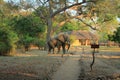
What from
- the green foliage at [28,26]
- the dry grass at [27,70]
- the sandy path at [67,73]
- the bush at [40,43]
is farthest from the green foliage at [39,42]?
the sandy path at [67,73]

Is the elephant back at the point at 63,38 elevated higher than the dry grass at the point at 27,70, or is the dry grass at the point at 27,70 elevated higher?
the elephant back at the point at 63,38

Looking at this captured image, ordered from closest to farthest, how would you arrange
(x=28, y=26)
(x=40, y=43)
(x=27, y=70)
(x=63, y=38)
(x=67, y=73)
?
(x=67, y=73), (x=27, y=70), (x=63, y=38), (x=40, y=43), (x=28, y=26)

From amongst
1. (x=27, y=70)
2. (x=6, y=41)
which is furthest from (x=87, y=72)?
(x=6, y=41)

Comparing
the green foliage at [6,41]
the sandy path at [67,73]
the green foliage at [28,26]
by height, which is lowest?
the sandy path at [67,73]

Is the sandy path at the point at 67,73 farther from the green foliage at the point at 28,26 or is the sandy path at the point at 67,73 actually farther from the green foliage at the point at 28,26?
the green foliage at the point at 28,26

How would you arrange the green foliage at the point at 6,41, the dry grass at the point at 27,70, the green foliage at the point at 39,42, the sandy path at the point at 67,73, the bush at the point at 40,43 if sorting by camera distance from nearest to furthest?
the dry grass at the point at 27,70 < the sandy path at the point at 67,73 < the green foliage at the point at 6,41 < the green foliage at the point at 39,42 < the bush at the point at 40,43

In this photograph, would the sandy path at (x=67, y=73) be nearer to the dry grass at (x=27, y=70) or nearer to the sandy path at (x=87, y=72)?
the sandy path at (x=87, y=72)

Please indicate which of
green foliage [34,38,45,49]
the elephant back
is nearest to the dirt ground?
the elephant back

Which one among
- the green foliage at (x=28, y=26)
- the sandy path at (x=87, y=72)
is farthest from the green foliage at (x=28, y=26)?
the sandy path at (x=87, y=72)

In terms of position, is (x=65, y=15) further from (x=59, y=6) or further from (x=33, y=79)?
(x=33, y=79)

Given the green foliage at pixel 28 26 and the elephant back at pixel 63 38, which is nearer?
the elephant back at pixel 63 38

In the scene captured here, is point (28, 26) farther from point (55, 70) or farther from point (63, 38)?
point (55, 70)

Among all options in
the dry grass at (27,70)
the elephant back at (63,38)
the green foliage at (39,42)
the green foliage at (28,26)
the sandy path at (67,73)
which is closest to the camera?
the dry grass at (27,70)

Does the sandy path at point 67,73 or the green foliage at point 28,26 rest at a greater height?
the green foliage at point 28,26
